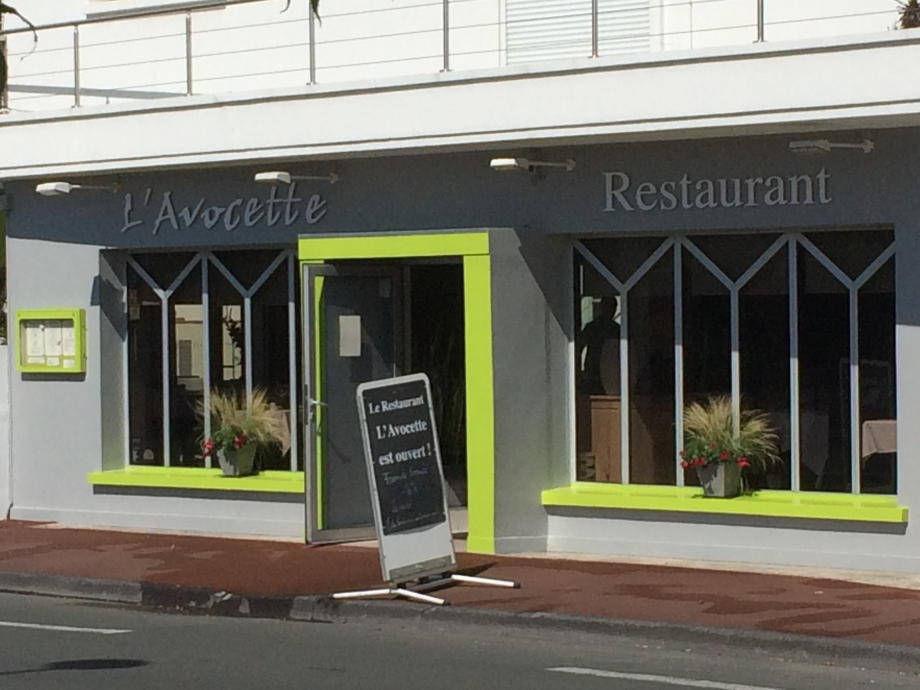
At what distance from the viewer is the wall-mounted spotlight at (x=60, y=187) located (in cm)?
1395

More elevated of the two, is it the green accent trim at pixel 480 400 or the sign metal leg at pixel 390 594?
the green accent trim at pixel 480 400

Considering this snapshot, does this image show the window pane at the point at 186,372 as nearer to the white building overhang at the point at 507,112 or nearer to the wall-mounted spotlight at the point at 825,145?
Answer: the white building overhang at the point at 507,112

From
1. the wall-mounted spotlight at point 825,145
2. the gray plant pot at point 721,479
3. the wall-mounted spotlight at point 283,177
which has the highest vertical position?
the wall-mounted spotlight at point 283,177

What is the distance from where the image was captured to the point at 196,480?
1404 centimetres

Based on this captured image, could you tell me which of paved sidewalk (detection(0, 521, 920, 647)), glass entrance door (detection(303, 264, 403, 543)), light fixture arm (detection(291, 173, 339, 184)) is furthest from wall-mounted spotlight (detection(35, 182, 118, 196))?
paved sidewalk (detection(0, 521, 920, 647))

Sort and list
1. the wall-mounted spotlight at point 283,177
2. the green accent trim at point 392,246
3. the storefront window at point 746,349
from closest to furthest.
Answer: the storefront window at point 746,349 < the green accent trim at point 392,246 < the wall-mounted spotlight at point 283,177

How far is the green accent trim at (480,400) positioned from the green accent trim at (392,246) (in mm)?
140

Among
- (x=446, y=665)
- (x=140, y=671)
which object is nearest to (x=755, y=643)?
(x=446, y=665)

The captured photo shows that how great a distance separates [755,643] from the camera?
850 centimetres

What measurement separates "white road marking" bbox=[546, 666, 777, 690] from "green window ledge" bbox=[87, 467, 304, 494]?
5722 mm

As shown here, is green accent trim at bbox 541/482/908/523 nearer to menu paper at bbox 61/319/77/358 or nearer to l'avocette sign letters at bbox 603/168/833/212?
l'avocette sign letters at bbox 603/168/833/212

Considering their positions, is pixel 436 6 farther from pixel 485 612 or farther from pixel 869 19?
pixel 485 612

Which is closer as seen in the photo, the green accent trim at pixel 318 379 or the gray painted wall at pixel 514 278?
the gray painted wall at pixel 514 278

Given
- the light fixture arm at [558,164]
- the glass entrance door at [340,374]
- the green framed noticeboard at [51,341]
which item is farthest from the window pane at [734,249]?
the green framed noticeboard at [51,341]
